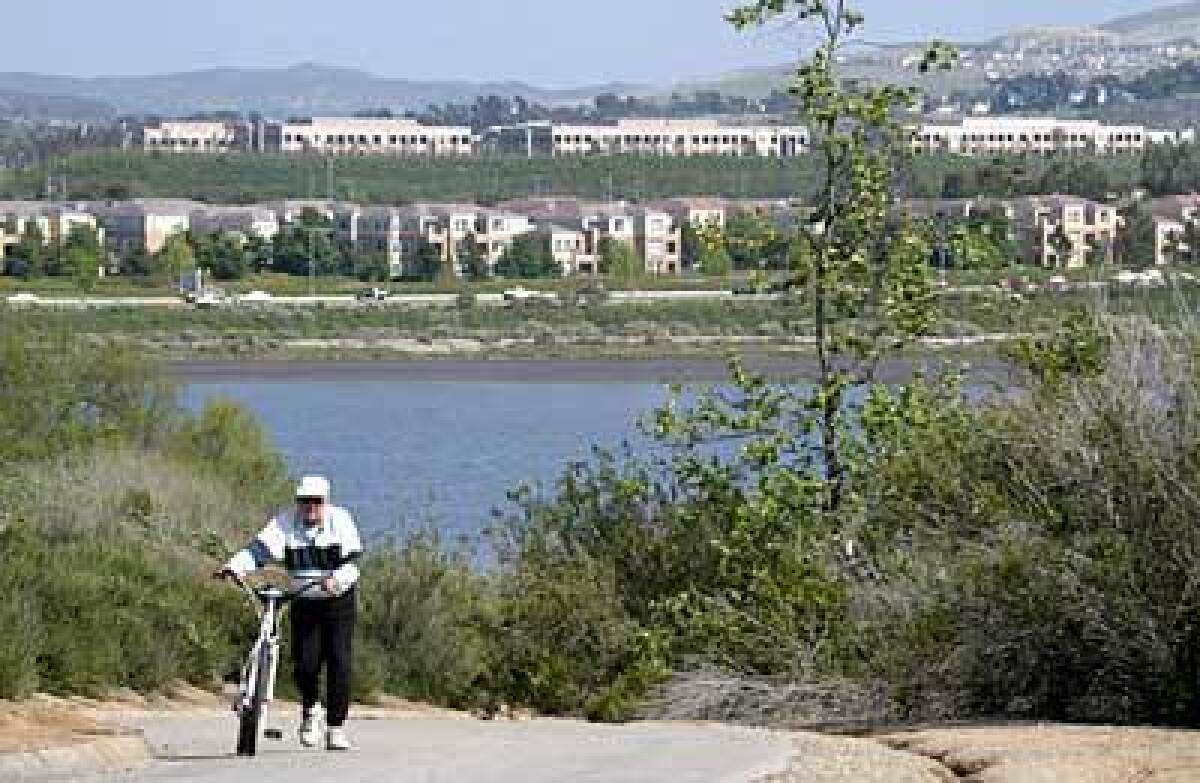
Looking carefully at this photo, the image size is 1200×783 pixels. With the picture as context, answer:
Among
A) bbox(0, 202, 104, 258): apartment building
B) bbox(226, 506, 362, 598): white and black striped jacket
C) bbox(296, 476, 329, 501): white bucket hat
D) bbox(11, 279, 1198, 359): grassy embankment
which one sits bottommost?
bbox(11, 279, 1198, 359): grassy embankment

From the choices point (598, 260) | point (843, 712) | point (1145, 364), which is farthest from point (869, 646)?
point (598, 260)

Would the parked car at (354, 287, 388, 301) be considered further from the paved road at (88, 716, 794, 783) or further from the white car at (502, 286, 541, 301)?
the paved road at (88, 716, 794, 783)

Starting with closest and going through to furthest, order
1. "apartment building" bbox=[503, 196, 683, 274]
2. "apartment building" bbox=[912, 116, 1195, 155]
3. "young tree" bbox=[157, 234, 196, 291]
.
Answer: "young tree" bbox=[157, 234, 196, 291] → "apartment building" bbox=[503, 196, 683, 274] → "apartment building" bbox=[912, 116, 1195, 155]

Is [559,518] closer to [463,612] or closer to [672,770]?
[463,612]

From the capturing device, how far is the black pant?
52.0 feet

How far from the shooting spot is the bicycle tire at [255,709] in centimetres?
1588

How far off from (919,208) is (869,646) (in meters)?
9.31

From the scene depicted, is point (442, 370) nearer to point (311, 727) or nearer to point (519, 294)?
point (519, 294)

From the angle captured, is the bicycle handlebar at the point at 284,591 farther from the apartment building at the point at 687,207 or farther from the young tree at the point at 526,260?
the young tree at the point at 526,260

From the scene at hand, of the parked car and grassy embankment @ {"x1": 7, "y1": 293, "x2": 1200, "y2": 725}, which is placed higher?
grassy embankment @ {"x1": 7, "y1": 293, "x2": 1200, "y2": 725}

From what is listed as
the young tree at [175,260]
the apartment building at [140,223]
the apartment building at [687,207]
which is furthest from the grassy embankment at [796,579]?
the apartment building at [140,223]

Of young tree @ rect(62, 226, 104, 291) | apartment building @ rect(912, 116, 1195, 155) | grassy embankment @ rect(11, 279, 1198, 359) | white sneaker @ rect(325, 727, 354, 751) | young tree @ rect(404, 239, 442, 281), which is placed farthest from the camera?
apartment building @ rect(912, 116, 1195, 155)

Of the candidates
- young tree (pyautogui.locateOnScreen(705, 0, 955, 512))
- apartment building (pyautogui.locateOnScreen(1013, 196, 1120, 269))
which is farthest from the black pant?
apartment building (pyautogui.locateOnScreen(1013, 196, 1120, 269))

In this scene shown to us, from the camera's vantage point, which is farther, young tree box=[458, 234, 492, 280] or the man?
young tree box=[458, 234, 492, 280]
